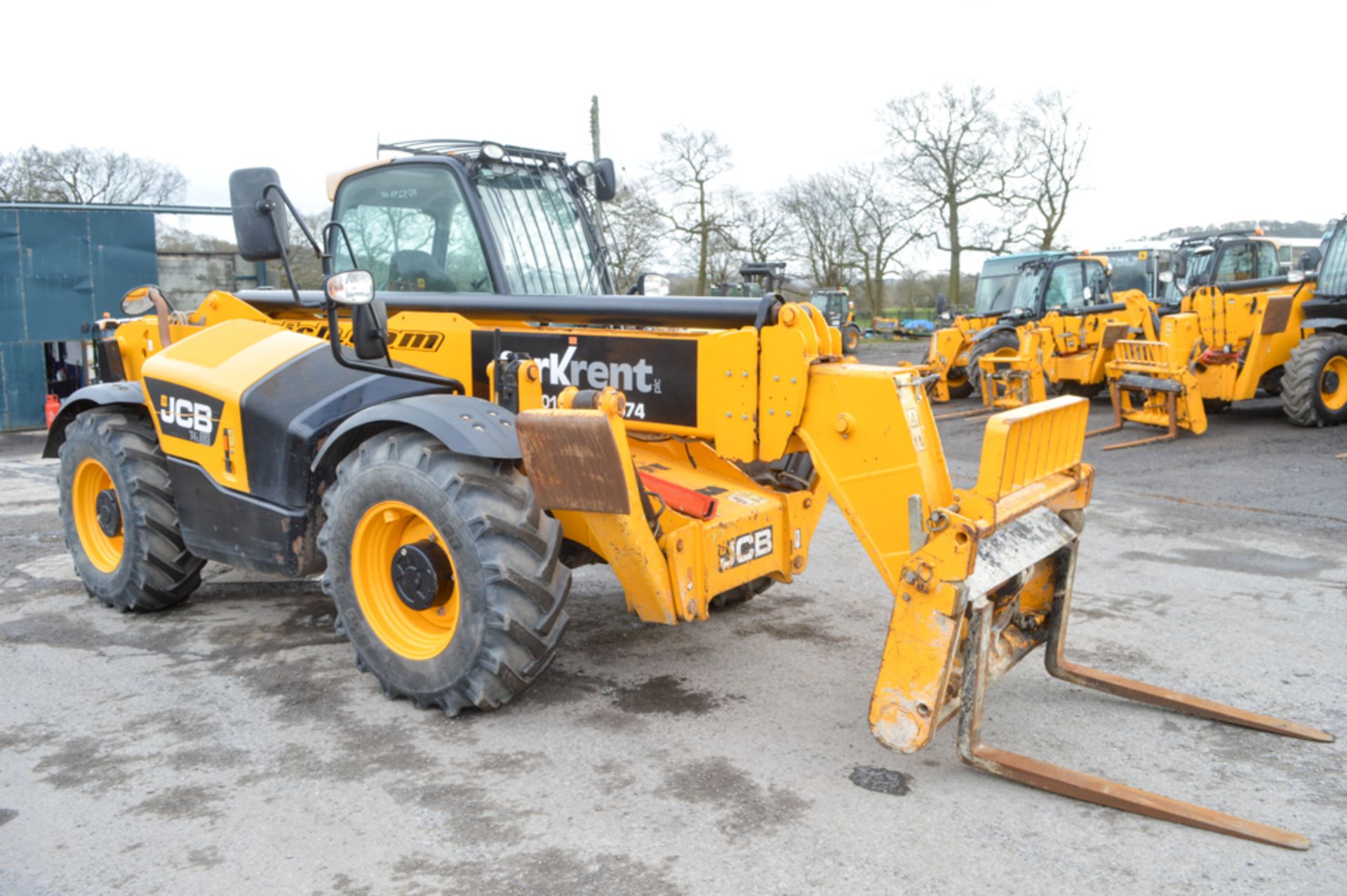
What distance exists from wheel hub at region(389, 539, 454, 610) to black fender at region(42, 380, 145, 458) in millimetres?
2443

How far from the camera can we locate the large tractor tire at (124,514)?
552 centimetres

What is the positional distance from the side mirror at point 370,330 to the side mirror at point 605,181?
5.74 ft

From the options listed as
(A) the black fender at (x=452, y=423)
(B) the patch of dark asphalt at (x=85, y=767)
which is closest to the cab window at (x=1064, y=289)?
(A) the black fender at (x=452, y=423)

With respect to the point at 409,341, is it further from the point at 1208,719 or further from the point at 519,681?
the point at 1208,719

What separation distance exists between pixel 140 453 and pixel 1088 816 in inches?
194

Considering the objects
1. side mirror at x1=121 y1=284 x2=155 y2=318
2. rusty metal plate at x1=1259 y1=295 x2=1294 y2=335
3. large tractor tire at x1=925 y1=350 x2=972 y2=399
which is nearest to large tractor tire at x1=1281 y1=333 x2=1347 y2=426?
rusty metal plate at x1=1259 y1=295 x2=1294 y2=335

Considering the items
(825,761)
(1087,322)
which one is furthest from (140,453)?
(1087,322)

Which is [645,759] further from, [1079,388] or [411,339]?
[1079,388]

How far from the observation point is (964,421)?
15.2 metres

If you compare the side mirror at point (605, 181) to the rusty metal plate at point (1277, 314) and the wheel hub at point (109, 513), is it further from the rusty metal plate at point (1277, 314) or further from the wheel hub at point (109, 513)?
the rusty metal plate at point (1277, 314)

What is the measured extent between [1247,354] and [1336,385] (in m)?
1.11

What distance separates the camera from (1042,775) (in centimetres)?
350

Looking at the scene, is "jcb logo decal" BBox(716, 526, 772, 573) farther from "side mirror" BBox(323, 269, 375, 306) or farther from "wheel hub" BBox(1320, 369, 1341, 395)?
"wheel hub" BBox(1320, 369, 1341, 395)

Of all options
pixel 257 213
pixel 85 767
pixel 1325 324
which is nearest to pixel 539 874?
pixel 85 767
